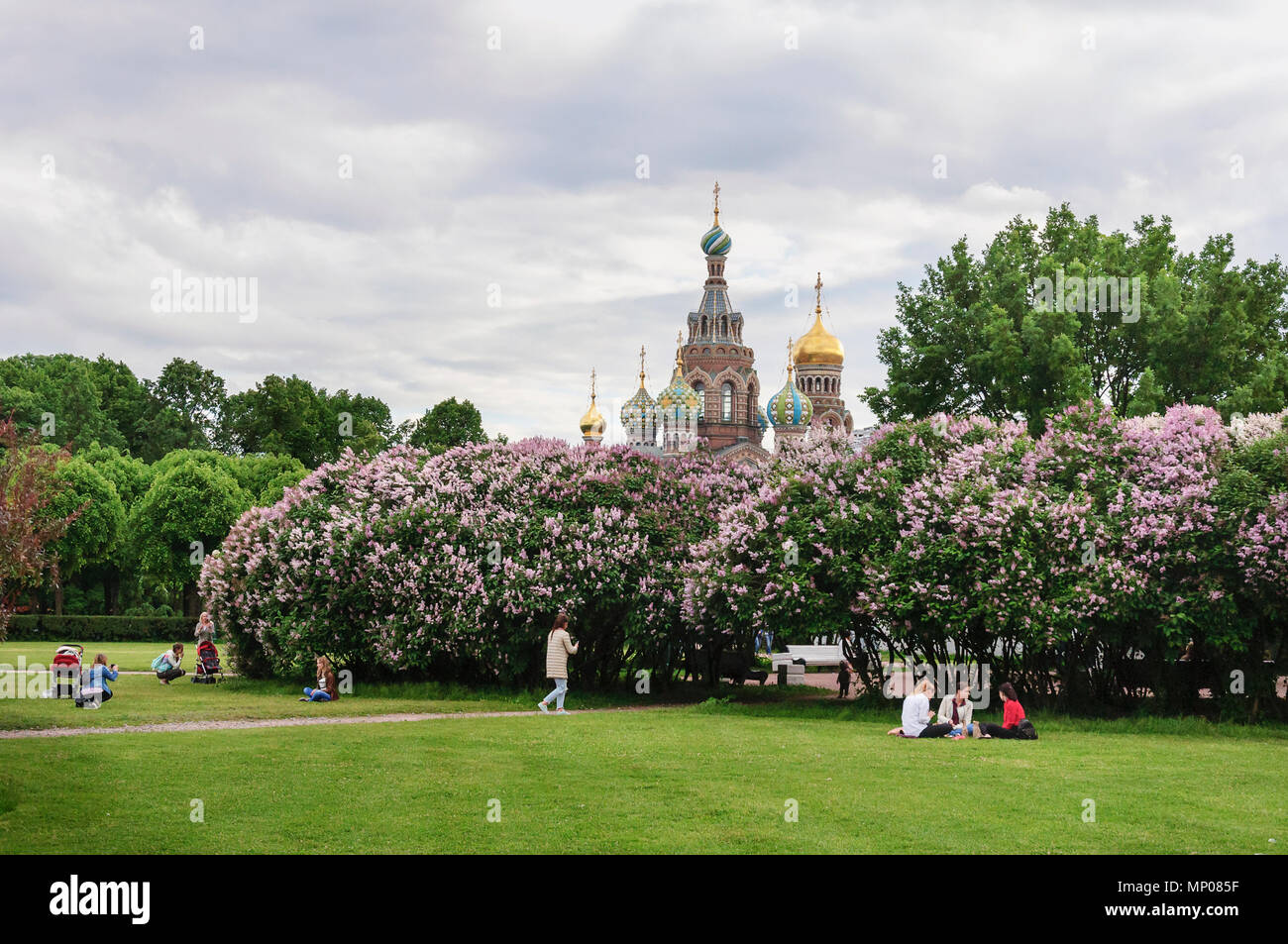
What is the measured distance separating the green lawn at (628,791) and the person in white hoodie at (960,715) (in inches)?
40.6

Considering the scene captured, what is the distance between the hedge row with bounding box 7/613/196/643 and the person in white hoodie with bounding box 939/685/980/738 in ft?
138

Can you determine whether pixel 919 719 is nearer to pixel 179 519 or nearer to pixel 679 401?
pixel 179 519

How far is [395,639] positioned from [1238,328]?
2546cm

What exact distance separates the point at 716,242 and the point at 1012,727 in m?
112

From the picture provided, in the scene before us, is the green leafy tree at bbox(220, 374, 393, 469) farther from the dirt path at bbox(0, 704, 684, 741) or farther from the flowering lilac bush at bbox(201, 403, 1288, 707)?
the dirt path at bbox(0, 704, 684, 741)

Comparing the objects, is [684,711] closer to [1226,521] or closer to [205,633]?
[1226,521]

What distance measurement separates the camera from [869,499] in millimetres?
23531

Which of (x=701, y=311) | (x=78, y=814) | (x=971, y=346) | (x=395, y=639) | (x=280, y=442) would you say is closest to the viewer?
(x=78, y=814)

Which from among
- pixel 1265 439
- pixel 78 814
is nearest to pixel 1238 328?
pixel 1265 439

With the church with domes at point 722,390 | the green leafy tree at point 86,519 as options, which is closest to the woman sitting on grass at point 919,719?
the green leafy tree at point 86,519

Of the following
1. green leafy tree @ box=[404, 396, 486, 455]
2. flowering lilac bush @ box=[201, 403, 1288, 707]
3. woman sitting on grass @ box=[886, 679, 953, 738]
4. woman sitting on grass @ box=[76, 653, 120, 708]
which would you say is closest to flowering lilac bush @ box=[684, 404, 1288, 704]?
flowering lilac bush @ box=[201, 403, 1288, 707]

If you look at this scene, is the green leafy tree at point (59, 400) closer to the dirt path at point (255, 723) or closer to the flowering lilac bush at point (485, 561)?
the flowering lilac bush at point (485, 561)

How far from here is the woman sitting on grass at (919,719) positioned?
18859 millimetres

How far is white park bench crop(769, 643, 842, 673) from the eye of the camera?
130 ft
